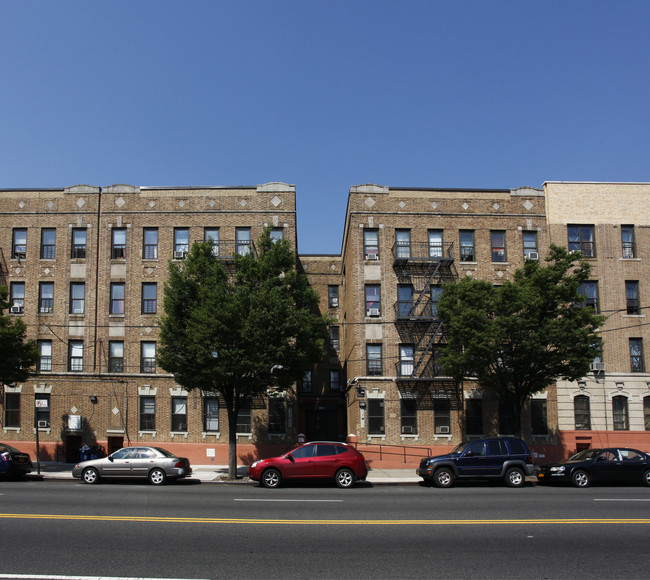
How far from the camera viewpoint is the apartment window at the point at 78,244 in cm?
3062

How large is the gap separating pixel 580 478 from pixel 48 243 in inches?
1041

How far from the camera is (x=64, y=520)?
12.0 m

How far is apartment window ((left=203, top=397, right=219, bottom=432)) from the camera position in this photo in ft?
95.7

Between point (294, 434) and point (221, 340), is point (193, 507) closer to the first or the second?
point (221, 340)

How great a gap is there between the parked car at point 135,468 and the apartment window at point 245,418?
28.5 ft

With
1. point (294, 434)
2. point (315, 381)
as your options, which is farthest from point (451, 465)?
point (315, 381)

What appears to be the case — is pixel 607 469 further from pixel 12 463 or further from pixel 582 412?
pixel 12 463

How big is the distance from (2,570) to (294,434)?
70.2 ft

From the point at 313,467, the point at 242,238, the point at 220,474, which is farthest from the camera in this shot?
the point at 242,238

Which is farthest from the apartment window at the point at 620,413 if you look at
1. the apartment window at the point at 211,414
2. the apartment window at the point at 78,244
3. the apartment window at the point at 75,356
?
the apartment window at the point at 78,244

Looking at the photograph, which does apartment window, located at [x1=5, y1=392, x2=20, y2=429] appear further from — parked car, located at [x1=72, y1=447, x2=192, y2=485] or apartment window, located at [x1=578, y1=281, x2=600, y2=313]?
apartment window, located at [x1=578, y1=281, x2=600, y2=313]

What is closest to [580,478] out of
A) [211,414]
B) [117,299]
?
[211,414]

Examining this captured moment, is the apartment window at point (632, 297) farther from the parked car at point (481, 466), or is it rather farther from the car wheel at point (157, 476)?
the car wheel at point (157, 476)

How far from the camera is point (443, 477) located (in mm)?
19875
